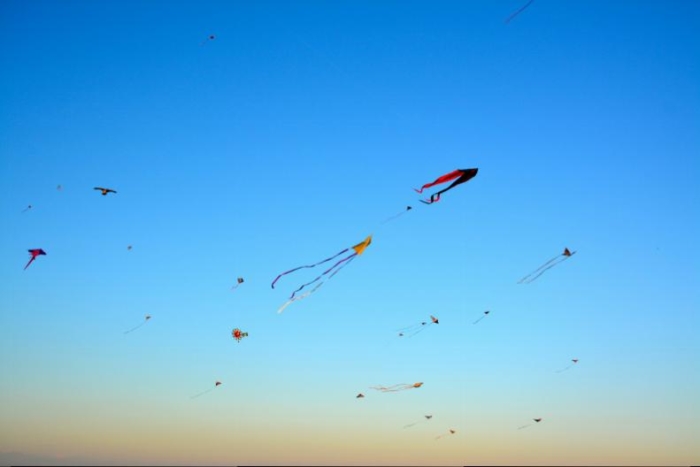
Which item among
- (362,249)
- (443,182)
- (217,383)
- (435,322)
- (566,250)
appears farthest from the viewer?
(217,383)

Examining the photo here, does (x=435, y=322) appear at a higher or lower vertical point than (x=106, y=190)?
lower

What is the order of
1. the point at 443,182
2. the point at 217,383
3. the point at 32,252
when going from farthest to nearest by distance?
the point at 217,383 → the point at 32,252 → the point at 443,182

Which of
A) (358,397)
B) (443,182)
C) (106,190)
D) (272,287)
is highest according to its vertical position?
(106,190)

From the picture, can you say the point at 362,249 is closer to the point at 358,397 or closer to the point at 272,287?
the point at 272,287

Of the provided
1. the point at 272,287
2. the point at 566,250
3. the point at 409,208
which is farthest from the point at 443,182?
the point at 566,250

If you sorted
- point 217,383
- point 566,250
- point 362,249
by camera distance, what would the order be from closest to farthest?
point 362,249, point 566,250, point 217,383

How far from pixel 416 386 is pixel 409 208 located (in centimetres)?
1386

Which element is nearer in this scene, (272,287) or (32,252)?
(272,287)

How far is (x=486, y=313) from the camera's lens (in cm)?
2984

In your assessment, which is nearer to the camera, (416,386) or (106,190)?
(106,190)

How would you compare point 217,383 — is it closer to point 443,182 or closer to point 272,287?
point 272,287

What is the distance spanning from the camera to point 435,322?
1239 inches

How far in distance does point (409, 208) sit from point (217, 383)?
2181 centimetres

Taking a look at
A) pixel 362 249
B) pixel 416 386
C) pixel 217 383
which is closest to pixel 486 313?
pixel 416 386
